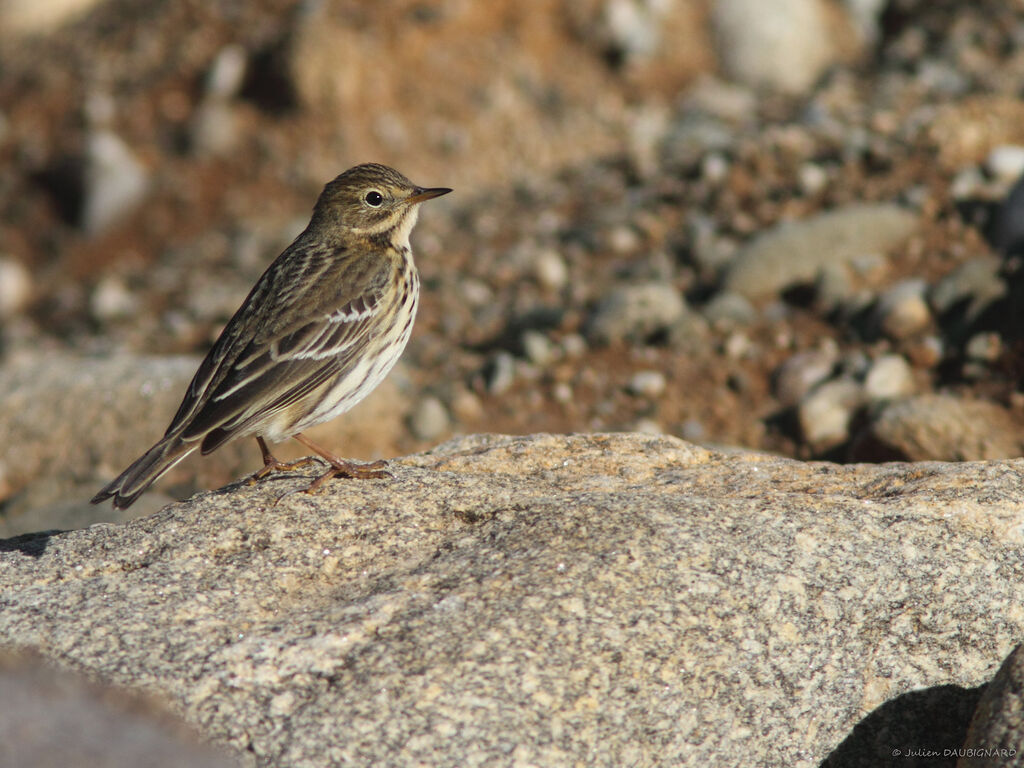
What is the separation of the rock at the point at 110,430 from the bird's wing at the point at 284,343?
8.20 feet

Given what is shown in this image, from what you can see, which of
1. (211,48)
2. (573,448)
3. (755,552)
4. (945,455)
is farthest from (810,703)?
(211,48)

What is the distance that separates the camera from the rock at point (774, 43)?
46.6 feet

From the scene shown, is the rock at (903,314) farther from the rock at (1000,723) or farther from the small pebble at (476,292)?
the rock at (1000,723)

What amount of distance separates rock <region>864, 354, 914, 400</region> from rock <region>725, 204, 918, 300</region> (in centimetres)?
151

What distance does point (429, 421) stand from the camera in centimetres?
948

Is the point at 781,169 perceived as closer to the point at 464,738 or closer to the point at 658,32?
the point at 658,32

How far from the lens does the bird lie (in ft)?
18.8

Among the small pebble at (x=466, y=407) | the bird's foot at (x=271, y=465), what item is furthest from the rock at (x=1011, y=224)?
the bird's foot at (x=271, y=465)

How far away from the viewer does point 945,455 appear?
759 centimetres

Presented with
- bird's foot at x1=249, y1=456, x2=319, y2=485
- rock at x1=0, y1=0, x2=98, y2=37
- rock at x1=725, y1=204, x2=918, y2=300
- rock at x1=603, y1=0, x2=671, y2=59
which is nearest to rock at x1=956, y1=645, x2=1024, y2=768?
bird's foot at x1=249, y1=456, x2=319, y2=485

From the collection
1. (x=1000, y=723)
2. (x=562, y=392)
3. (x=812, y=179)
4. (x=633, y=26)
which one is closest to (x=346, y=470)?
(x=1000, y=723)

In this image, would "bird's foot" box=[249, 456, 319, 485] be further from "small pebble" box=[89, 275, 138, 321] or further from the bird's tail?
"small pebble" box=[89, 275, 138, 321]

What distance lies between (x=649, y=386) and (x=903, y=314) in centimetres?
210

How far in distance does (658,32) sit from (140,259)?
6.77 m
